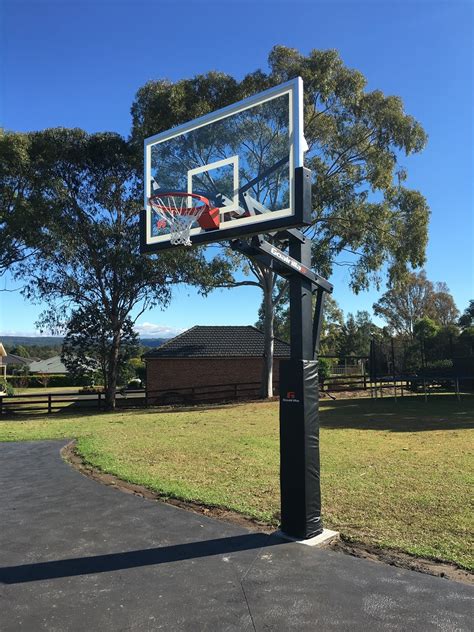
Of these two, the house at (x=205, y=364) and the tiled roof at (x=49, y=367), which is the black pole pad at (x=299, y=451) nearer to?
the house at (x=205, y=364)

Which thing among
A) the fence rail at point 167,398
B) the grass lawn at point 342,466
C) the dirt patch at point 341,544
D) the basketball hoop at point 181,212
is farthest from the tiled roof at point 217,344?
the basketball hoop at point 181,212

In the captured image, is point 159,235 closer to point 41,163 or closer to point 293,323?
point 293,323

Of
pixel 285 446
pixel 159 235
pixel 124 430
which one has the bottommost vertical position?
pixel 124 430

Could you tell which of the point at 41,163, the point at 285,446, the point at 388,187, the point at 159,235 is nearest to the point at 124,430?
the point at 159,235

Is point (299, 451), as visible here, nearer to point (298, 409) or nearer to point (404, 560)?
point (298, 409)

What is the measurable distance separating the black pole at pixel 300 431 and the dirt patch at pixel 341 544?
1.15ft

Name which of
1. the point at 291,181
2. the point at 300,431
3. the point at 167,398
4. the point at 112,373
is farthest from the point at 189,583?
the point at 167,398

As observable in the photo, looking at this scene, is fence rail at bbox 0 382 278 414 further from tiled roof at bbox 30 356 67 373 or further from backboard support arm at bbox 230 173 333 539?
tiled roof at bbox 30 356 67 373

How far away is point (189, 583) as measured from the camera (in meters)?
4.07

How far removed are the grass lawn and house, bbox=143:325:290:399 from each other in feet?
43.2

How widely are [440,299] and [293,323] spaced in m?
58.1

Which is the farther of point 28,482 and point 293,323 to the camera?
point 28,482

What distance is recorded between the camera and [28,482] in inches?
311

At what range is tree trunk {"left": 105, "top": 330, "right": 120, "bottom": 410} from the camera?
2462 centimetres
